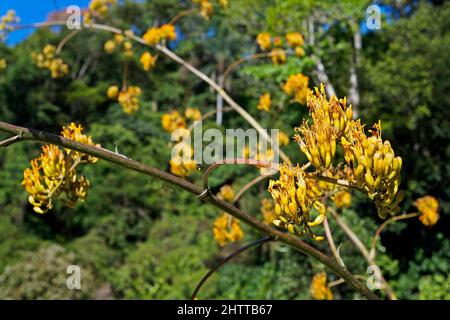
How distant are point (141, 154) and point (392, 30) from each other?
6777mm

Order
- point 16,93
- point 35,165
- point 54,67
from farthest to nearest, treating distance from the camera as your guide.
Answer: point 16,93 < point 54,67 < point 35,165

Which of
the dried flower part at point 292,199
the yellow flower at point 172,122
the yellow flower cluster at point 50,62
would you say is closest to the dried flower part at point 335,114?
the dried flower part at point 292,199

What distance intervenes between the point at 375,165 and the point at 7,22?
2.70 m

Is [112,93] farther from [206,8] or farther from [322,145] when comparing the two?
[322,145]

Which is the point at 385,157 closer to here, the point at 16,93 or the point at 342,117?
Result: the point at 342,117

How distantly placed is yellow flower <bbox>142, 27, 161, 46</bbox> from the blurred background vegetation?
3.34 feet

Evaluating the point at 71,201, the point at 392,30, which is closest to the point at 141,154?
the point at 392,30

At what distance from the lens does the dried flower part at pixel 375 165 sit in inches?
36.7

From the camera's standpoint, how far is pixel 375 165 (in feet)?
3.05

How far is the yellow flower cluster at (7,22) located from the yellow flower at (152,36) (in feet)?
3.07

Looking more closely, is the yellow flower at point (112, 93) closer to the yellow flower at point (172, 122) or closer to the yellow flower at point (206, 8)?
the yellow flower at point (172, 122)

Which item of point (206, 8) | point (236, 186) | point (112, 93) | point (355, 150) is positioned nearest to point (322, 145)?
point (355, 150)

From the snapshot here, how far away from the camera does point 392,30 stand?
1017 cm

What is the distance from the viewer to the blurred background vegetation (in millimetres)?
6391
